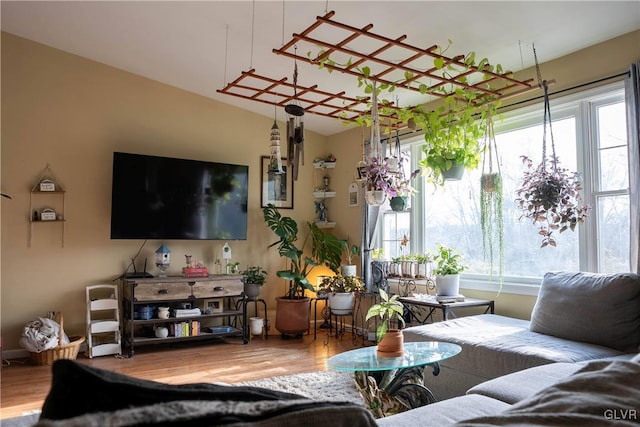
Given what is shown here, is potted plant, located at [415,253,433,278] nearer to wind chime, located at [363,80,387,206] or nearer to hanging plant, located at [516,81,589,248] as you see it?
hanging plant, located at [516,81,589,248]

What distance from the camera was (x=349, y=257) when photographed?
5.66m

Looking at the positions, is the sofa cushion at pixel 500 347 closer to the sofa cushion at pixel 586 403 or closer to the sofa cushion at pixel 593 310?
the sofa cushion at pixel 593 310

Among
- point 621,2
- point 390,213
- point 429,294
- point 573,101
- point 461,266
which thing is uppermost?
point 621,2

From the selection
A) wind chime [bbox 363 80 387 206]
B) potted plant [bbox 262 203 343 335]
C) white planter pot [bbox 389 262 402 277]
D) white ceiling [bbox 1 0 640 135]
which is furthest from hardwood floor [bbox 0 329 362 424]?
white ceiling [bbox 1 0 640 135]

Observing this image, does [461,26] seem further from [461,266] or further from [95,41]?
[95,41]

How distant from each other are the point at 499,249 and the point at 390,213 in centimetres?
176

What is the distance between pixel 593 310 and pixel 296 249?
133 inches

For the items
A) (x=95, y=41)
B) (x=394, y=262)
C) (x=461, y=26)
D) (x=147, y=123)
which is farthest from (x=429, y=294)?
(x=95, y=41)

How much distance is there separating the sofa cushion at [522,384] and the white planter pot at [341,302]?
2981 millimetres

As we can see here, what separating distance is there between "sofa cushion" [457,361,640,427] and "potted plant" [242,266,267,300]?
440 centimetres

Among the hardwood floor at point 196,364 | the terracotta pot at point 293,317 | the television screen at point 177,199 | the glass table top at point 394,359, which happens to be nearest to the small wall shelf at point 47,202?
the television screen at point 177,199

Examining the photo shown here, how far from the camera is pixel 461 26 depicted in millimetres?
3262

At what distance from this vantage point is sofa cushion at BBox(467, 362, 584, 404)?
1.83 metres

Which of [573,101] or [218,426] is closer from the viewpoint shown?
[218,426]
